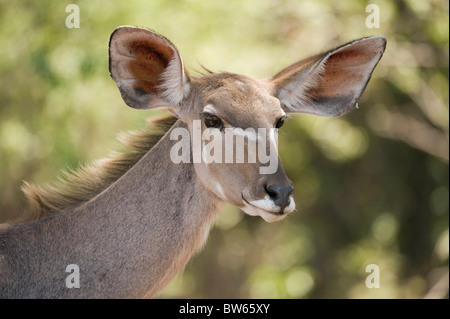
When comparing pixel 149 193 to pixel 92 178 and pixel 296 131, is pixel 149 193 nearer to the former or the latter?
pixel 92 178

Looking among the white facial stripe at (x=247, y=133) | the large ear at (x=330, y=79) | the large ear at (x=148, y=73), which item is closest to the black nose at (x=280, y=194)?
the white facial stripe at (x=247, y=133)

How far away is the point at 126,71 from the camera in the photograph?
5.77 meters

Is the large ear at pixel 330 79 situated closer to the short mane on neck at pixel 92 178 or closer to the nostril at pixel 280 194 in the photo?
the short mane on neck at pixel 92 178

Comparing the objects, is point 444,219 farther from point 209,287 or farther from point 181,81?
point 181,81

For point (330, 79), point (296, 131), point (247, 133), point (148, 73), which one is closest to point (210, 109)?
point (247, 133)

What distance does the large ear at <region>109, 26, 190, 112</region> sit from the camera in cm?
562

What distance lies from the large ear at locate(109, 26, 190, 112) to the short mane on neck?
30 centimetres

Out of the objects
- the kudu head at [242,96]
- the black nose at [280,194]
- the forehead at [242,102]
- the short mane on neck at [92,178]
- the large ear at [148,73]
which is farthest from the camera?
the short mane on neck at [92,178]

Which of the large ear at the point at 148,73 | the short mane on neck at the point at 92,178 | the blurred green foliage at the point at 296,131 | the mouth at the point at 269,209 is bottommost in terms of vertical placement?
the mouth at the point at 269,209

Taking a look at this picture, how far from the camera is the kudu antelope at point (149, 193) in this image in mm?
5359

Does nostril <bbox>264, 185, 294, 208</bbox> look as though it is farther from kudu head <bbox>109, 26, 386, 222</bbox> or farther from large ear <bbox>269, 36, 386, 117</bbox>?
large ear <bbox>269, 36, 386, 117</bbox>

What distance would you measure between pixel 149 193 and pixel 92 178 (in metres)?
0.53
